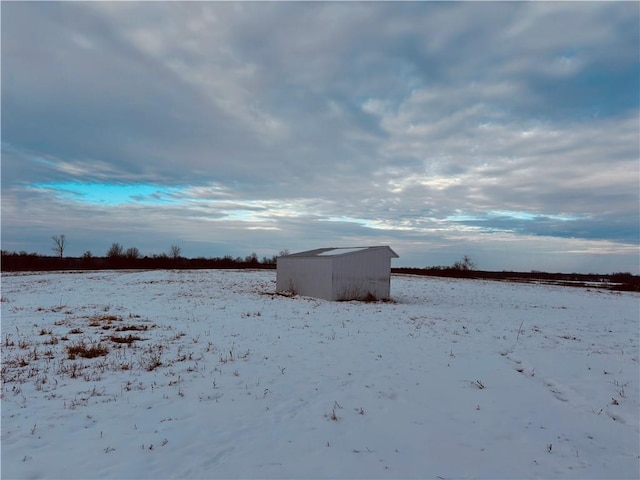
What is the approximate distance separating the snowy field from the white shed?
34.3 ft

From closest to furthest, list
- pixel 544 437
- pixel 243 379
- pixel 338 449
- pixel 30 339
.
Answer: pixel 338 449 < pixel 544 437 < pixel 243 379 < pixel 30 339

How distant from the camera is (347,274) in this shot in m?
24.6

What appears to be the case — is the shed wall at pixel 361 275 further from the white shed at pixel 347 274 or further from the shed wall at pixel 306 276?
the shed wall at pixel 306 276

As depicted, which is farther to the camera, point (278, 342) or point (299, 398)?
Result: point (278, 342)

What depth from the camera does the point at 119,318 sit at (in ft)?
49.3

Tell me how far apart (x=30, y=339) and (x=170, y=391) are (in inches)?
259

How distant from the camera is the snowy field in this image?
4.96 meters

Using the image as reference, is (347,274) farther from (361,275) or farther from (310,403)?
(310,403)

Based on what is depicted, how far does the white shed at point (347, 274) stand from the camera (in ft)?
79.3

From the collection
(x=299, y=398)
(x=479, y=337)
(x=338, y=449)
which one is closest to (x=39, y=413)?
(x=299, y=398)

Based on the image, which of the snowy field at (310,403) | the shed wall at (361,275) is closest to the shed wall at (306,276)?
the shed wall at (361,275)

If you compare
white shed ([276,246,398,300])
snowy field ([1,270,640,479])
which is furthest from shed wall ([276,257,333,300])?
snowy field ([1,270,640,479])

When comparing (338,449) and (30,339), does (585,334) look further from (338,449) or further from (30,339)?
(30,339)


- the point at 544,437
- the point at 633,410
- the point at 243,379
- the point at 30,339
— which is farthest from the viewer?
the point at 30,339
